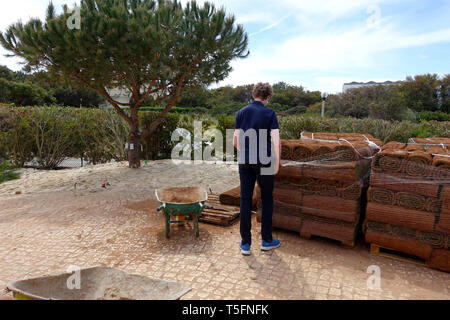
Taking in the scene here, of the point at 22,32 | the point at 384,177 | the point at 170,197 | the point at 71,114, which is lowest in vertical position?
the point at 170,197

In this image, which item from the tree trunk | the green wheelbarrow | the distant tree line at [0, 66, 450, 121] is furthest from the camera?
the distant tree line at [0, 66, 450, 121]

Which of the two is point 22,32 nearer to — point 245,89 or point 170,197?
point 170,197

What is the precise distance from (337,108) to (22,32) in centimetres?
2733

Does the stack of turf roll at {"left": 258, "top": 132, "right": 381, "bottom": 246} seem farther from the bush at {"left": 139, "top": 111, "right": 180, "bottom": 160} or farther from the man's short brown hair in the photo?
the bush at {"left": 139, "top": 111, "right": 180, "bottom": 160}

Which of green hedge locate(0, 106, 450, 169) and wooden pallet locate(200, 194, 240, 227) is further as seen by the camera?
green hedge locate(0, 106, 450, 169)

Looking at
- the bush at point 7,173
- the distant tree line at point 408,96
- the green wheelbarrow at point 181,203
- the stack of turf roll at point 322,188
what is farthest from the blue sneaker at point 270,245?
the distant tree line at point 408,96

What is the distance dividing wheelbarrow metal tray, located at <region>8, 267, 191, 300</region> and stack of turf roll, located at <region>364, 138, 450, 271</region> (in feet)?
8.84

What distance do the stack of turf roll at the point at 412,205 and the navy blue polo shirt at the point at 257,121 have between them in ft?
4.63

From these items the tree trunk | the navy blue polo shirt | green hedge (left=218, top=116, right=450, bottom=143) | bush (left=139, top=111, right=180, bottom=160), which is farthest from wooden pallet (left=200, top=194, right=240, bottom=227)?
bush (left=139, top=111, right=180, bottom=160)

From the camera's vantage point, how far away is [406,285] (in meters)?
3.25

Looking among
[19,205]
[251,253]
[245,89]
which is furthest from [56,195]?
[245,89]

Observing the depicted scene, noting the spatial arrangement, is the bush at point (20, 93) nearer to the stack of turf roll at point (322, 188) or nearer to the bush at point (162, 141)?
the bush at point (162, 141)

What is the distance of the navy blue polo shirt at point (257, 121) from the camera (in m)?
3.60

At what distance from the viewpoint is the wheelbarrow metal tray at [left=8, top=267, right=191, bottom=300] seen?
230 cm
